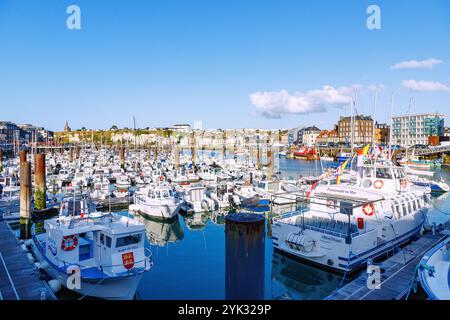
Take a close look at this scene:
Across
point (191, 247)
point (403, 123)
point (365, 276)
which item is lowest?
point (191, 247)

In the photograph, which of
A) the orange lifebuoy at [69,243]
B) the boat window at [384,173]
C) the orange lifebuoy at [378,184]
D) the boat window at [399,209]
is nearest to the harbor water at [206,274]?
the orange lifebuoy at [69,243]

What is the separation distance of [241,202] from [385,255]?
17.1 metres

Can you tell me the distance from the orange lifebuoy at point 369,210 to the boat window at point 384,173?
16.7 feet

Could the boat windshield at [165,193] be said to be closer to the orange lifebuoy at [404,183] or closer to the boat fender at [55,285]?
the boat fender at [55,285]

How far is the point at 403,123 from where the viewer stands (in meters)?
130

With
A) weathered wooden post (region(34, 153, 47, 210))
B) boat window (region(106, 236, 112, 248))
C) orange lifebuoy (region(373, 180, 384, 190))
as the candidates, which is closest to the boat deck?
orange lifebuoy (region(373, 180, 384, 190))

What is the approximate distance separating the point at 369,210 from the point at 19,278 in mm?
16881

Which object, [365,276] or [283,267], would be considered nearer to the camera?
[365,276]

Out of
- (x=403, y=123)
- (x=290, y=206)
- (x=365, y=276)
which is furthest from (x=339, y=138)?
(x=365, y=276)

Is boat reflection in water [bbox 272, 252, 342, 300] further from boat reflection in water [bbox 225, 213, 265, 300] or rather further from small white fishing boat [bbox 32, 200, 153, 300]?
boat reflection in water [bbox 225, 213, 265, 300]

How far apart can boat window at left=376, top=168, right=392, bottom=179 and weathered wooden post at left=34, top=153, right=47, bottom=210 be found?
26.4m

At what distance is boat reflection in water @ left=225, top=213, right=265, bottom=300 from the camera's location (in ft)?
15.4

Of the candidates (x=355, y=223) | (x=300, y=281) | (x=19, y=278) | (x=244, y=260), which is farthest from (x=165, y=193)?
(x=244, y=260)

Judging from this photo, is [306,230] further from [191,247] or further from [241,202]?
[241,202]
